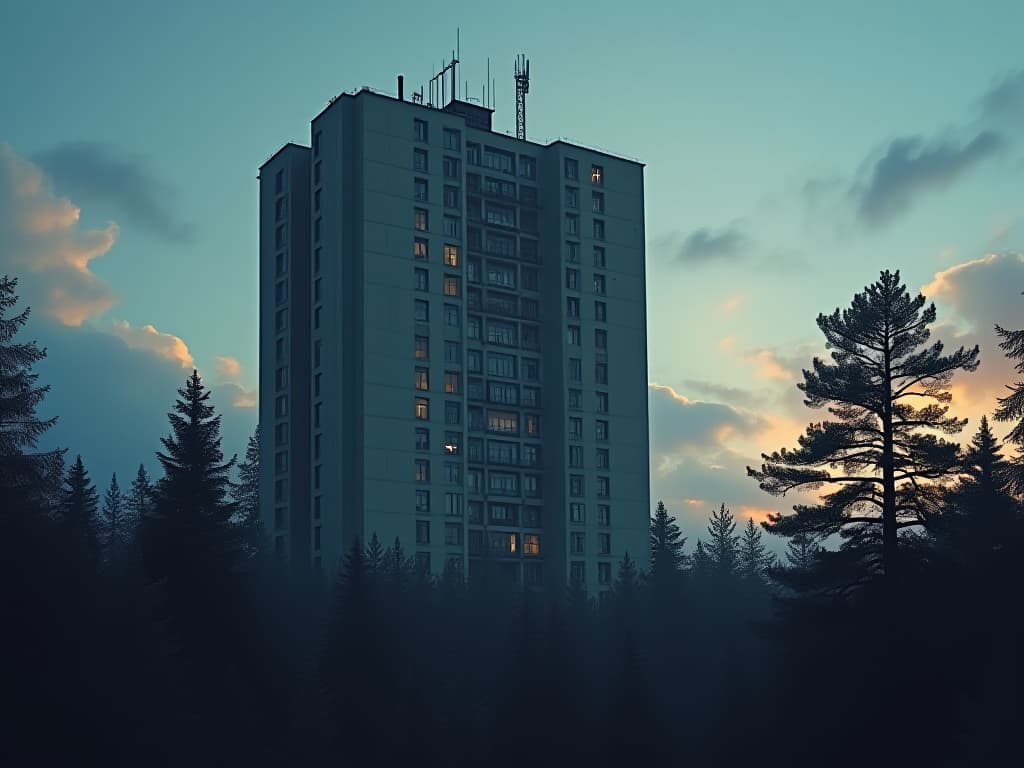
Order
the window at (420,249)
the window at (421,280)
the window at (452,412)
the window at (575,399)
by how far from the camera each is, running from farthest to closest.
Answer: the window at (575,399) < the window at (420,249) < the window at (421,280) < the window at (452,412)

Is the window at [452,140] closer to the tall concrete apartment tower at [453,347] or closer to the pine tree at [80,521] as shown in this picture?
the tall concrete apartment tower at [453,347]

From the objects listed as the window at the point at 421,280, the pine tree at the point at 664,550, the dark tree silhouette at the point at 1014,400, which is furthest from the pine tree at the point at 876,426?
the window at the point at 421,280

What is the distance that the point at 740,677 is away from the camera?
7950 centimetres

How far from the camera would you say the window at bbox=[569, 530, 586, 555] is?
136500 millimetres

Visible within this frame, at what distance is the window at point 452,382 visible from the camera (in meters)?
132

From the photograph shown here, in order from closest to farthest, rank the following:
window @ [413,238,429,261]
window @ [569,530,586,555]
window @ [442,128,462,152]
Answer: window @ [413,238,429,261]
window @ [442,128,462,152]
window @ [569,530,586,555]

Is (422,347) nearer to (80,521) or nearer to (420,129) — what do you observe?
(420,129)

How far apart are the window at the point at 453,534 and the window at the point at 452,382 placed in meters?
12.8

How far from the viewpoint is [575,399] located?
140m

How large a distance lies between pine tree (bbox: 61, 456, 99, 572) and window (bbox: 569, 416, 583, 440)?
56.4 metres

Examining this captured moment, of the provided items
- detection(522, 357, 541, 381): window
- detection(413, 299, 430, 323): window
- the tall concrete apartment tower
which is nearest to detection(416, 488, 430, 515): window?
the tall concrete apartment tower

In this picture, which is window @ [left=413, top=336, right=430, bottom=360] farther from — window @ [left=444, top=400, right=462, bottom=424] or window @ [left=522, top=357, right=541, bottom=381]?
window @ [left=522, top=357, right=541, bottom=381]

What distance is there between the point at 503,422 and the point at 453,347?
Result: 1016 centimetres

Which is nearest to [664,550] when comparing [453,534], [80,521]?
[453,534]
